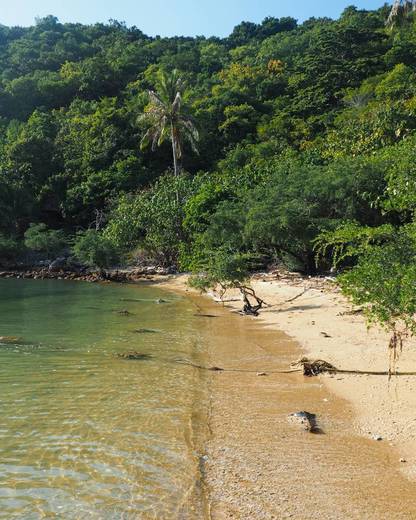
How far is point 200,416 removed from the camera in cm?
820

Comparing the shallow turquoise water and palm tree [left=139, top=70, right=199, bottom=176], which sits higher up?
palm tree [left=139, top=70, right=199, bottom=176]

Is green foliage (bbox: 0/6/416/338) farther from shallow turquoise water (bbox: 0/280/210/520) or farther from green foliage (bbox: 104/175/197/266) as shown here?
shallow turquoise water (bbox: 0/280/210/520)

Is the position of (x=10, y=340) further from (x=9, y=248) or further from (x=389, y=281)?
(x=9, y=248)

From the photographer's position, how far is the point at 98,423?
7859 mm

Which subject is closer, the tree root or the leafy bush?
the tree root

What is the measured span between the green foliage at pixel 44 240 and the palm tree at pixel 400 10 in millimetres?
32267

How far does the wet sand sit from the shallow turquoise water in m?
0.45

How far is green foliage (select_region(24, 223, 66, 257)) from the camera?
41.3 m

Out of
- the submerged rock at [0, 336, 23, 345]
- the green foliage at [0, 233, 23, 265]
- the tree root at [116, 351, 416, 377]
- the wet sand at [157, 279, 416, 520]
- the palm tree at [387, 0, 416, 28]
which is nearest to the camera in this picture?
the wet sand at [157, 279, 416, 520]

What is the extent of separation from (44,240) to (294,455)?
38107mm

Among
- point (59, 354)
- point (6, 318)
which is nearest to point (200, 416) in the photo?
point (59, 354)

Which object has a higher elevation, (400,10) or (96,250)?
(400,10)

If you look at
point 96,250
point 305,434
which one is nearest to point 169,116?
point 96,250

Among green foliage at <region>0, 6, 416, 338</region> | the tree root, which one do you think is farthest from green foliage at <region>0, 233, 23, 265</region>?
the tree root
